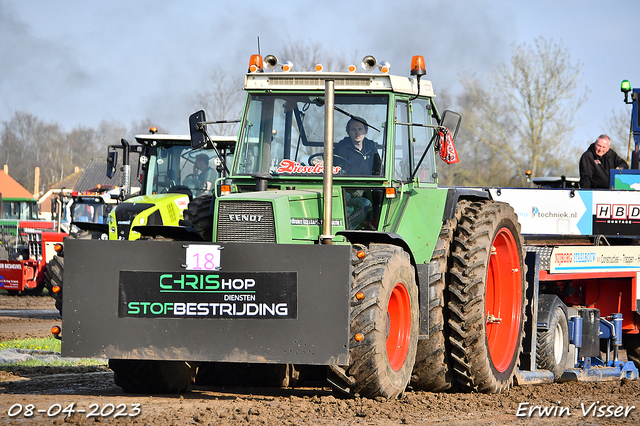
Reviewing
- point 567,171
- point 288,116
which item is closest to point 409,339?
point 288,116

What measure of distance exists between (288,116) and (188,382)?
8.59 ft

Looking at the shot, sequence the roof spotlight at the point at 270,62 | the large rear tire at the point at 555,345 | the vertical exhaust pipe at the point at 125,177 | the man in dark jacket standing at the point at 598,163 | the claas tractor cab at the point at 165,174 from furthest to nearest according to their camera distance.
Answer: the vertical exhaust pipe at the point at 125,177, the claas tractor cab at the point at 165,174, the man in dark jacket standing at the point at 598,163, the large rear tire at the point at 555,345, the roof spotlight at the point at 270,62

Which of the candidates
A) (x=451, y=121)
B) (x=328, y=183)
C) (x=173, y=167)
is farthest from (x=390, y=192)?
(x=173, y=167)

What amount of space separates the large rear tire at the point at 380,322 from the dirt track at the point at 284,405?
0.19 meters

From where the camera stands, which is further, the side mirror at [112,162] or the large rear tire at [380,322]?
the side mirror at [112,162]

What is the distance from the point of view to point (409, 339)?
648 cm

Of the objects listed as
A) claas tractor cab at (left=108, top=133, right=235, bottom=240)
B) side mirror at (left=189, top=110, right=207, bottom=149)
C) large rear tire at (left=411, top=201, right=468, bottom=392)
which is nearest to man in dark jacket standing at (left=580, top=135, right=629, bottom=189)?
claas tractor cab at (left=108, top=133, right=235, bottom=240)

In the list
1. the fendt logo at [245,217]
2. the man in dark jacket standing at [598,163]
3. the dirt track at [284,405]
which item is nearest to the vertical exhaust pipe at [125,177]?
the dirt track at [284,405]

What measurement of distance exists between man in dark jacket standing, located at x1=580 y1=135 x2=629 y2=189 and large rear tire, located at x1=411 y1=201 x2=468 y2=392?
21.7 feet

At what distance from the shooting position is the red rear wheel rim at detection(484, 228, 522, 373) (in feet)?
26.2

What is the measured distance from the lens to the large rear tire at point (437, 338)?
22.4 feet

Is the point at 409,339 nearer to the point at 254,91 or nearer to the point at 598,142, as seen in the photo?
the point at 254,91

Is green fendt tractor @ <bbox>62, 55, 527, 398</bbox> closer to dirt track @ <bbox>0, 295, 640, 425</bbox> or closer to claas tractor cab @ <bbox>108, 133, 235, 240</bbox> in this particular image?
dirt track @ <bbox>0, 295, 640, 425</bbox>

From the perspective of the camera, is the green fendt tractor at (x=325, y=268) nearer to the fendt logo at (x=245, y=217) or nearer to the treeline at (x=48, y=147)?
the fendt logo at (x=245, y=217)
